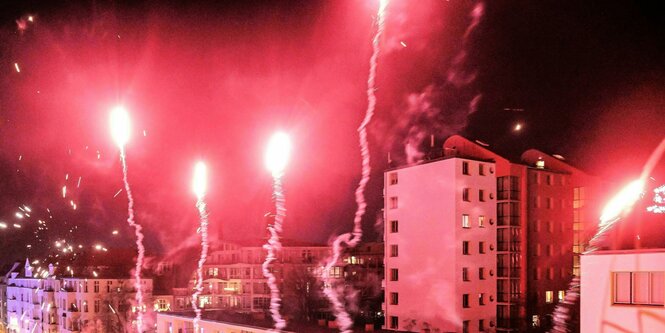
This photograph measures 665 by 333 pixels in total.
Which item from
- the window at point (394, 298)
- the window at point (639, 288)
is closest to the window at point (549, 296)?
the window at point (394, 298)

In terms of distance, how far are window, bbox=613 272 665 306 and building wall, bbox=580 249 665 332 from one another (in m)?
0.04

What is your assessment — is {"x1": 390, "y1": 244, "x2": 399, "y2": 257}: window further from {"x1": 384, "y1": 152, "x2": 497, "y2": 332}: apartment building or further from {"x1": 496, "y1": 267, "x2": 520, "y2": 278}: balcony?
{"x1": 496, "y1": 267, "x2": 520, "y2": 278}: balcony

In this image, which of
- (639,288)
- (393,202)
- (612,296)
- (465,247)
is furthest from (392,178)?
(639,288)

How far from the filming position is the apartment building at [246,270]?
3253 centimetres

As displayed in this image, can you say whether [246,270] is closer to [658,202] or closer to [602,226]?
[602,226]

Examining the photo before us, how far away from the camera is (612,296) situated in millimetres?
6832

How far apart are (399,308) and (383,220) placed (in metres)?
3.38

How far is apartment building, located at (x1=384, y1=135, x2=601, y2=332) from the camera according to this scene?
1989 centimetres

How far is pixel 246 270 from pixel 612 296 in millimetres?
27645

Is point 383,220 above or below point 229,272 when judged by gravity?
above

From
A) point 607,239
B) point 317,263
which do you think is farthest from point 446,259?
point 317,263

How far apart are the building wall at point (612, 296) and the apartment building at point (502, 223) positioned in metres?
12.4

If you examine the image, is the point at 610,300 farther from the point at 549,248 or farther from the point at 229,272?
the point at 229,272

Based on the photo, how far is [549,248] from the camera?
21.8m
